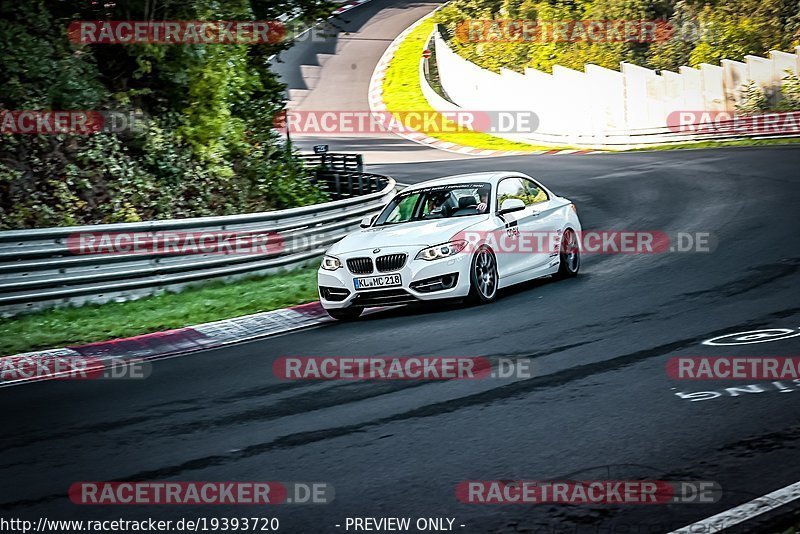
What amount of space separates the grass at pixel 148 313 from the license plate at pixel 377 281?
1.69 m

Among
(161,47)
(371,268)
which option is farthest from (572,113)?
(371,268)

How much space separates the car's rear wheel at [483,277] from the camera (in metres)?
12.0

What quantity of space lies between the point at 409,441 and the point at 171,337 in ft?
18.6

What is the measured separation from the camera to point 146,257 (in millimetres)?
13883

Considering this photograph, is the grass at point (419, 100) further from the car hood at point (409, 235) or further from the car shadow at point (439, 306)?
the car hood at point (409, 235)

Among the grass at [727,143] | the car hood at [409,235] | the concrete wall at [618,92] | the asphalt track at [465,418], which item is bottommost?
the asphalt track at [465,418]

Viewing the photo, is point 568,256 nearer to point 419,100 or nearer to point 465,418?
point 465,418

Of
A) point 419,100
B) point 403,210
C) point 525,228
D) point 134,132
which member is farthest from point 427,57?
point 525,228

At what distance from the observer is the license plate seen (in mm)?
11828

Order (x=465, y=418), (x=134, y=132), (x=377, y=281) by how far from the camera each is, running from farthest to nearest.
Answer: (x=134, y=132) < (x=377, y=281) < (x=465, y=418)

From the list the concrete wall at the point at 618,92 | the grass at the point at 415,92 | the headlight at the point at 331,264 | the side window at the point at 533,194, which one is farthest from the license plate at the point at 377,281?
the grass at the point at 415,92

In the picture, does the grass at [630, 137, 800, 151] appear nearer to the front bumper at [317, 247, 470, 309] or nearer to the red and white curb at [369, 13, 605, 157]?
the red and white curb at [369, 13, 605, 157]

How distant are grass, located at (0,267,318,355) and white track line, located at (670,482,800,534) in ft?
26.8

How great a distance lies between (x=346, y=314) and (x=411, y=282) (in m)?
1.19
